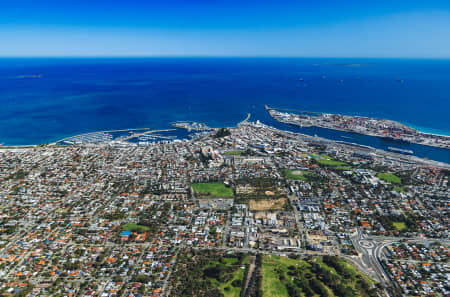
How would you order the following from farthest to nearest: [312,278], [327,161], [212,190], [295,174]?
[327,161] → [295,174] → [212,190] → [312,278]

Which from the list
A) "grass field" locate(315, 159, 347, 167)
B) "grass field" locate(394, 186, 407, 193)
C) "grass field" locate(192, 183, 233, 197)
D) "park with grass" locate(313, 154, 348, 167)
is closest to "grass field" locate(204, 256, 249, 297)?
"grass field" locate(192, 183, 233, 197)

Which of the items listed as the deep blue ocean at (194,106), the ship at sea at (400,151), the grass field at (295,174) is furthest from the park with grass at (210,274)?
the deep blue ocean at (194,106)

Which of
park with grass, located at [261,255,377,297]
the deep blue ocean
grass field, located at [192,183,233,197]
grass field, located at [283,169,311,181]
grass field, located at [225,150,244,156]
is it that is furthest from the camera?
the deep blue ocean

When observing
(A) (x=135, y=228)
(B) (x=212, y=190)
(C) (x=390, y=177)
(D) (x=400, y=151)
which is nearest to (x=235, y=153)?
(B) (x=212, y=190)

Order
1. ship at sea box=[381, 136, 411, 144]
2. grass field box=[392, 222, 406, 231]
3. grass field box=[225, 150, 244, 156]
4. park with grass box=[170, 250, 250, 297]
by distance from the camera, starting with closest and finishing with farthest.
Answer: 1. park with grass box=[170, 250, 250, 297]
2. grass field box=[392, 222, 406, 231]
3. grass field box=[225, 150, 244, 156]
4. ship at sea box=[381, 136, 411, 144]

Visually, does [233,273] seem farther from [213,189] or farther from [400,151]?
[400,151]

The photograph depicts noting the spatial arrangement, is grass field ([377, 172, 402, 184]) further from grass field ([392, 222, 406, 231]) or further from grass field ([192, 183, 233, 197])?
grass field ([192, 183, 233, 197])

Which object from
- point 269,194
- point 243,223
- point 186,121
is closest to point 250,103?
point 186,121
